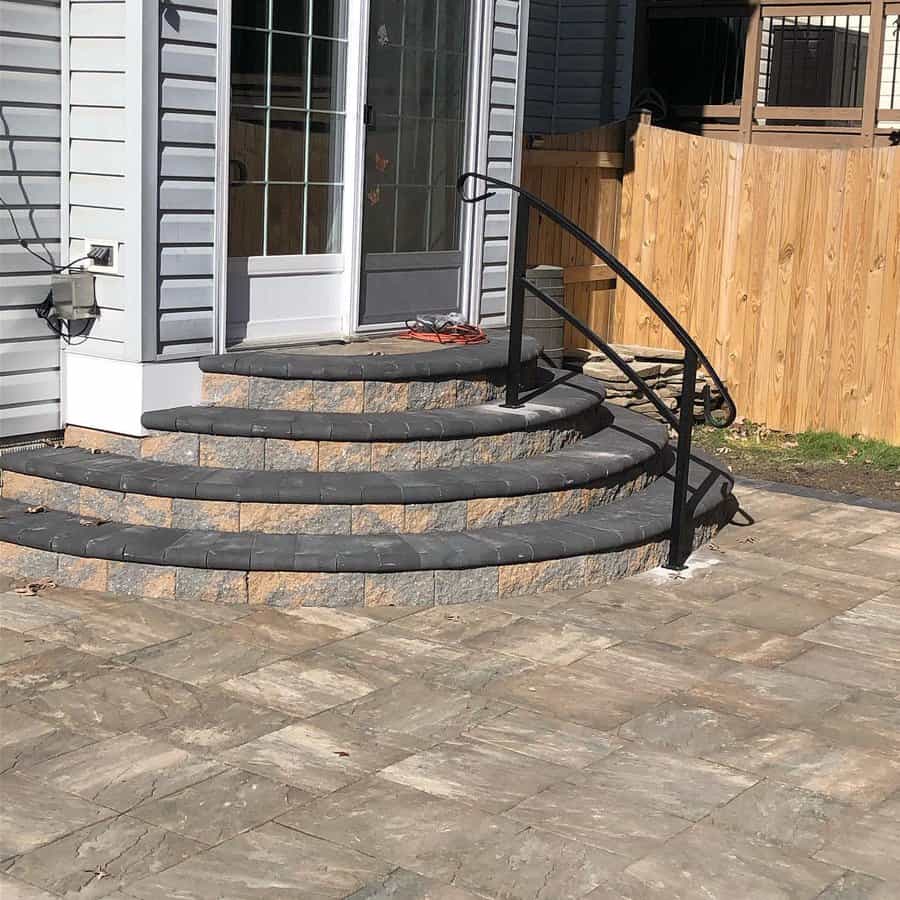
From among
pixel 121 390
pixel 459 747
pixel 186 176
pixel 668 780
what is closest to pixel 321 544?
pixel 121 390

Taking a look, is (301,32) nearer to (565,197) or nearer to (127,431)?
(127,431)

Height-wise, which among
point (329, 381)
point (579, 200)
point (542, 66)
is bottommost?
point (329, 381)

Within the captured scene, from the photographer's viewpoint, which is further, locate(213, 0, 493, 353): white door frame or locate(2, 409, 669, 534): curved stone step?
locate(213, 0, 493, 353): white door frame

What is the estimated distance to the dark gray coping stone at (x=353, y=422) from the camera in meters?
5.74

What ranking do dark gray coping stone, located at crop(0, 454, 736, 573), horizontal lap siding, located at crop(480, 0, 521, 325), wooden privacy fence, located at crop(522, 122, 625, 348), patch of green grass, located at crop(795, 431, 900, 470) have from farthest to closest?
wooden privacy fence, located at crop(522, 122, 625, 348) < patch of green grass, located at crop(795, 431, 900, 470) < horizontal lap siding, located at crop(480, 0, 521, 325) < dark gray coping stone, located at crop(0, 454, 736, 573)

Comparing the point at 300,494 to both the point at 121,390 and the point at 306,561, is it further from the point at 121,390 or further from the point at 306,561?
the point at 121,390

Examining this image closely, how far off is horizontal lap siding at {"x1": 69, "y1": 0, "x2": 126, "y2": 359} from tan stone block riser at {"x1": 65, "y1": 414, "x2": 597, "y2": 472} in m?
0.40

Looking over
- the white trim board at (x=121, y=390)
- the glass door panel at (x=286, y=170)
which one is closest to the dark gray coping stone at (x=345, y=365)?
the white trim board at (x=121, y=390)

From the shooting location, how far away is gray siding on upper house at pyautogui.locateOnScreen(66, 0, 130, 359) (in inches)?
227

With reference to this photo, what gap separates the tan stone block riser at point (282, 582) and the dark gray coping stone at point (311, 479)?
0.36 m

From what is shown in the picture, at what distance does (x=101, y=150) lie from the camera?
19.3 ft

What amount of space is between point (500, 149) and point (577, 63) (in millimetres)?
5021

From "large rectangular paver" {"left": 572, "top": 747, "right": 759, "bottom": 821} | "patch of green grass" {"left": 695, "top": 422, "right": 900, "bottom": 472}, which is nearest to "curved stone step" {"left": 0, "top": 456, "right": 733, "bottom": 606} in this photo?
"large rectangular paver" {"left": 572, "top": 747, "right": 759, "bottom": 821}

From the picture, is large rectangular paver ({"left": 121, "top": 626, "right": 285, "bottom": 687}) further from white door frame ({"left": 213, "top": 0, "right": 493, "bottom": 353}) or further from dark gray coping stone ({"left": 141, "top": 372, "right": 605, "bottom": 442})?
white door frame ({"left": 213, "top": 0, "right": 493, "bottom": 353})
